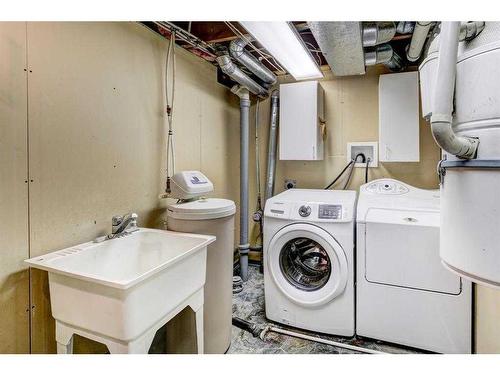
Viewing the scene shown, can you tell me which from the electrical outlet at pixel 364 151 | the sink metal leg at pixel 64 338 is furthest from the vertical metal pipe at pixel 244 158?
the sink metal leg at pixel 64 338

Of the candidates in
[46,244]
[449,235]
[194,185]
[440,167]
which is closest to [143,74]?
[194,185]

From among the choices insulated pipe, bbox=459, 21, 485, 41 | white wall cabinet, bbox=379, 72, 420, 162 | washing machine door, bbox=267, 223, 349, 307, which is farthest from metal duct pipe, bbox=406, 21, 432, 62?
washing machine door, bbox=267, 223, 349, 307

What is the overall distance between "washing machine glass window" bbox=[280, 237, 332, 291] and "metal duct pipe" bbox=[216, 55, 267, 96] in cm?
149

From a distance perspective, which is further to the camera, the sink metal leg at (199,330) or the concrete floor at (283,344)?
the concrete floor at (283,344)

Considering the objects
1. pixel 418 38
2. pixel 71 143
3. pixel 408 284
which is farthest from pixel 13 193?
pixel 418 38

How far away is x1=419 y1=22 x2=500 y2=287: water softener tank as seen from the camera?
81 cm

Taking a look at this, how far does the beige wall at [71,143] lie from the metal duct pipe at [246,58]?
445mm

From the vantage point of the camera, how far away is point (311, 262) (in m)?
2.30

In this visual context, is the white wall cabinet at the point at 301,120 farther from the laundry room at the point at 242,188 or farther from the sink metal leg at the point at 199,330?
the sink metal leg at the point at 199,330

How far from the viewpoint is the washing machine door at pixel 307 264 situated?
6.50ft

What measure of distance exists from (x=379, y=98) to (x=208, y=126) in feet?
Answer: 5.35

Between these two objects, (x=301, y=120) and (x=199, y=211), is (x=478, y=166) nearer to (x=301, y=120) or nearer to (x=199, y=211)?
(x=199, y=211)

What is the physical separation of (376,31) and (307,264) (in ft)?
5.80
